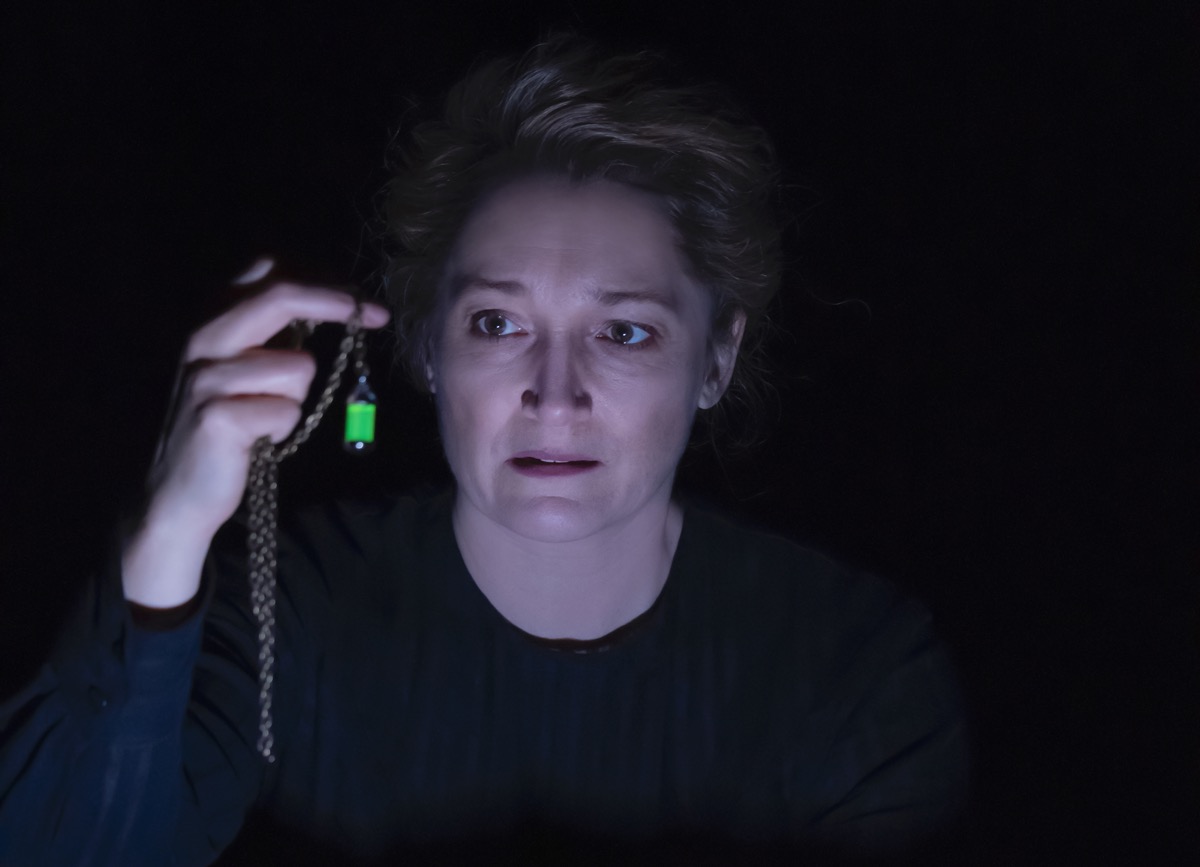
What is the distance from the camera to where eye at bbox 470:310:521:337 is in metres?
1.24

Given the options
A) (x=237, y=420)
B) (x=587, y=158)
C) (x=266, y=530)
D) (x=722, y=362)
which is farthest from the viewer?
(x=722, y=362)

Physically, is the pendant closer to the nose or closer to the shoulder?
the nose

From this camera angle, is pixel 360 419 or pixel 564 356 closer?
pixel 360 419

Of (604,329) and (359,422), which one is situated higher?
(604,329)

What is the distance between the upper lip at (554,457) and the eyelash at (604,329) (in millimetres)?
153

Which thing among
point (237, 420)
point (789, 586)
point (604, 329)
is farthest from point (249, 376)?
point (789, 586)

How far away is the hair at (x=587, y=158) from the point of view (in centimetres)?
128

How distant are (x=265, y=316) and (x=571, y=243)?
0.39 m

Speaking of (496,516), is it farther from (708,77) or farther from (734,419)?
(708,77)

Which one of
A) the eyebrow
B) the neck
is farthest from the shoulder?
the eyebrow

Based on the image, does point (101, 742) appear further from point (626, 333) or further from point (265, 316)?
point (626, 333)

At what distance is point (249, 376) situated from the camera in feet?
3.33

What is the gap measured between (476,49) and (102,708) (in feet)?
3.26

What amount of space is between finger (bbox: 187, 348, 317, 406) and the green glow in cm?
6
